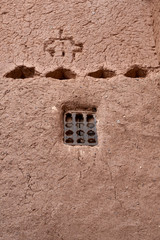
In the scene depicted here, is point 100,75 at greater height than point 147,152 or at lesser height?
greater

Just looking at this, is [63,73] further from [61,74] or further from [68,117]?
[68,117]

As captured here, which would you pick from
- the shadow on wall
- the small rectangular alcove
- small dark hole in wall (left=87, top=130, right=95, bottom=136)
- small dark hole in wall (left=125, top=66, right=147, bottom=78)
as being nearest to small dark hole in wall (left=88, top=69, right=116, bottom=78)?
the shadow on wall

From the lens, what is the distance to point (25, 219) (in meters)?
1.79

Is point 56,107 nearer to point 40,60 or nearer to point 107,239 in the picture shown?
point 40,60

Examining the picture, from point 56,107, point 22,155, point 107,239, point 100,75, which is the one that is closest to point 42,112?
point 56,107

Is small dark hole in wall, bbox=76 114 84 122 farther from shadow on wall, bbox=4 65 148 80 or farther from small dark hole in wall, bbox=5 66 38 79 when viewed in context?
small dark hole in wall, bbox=5 66 38 79

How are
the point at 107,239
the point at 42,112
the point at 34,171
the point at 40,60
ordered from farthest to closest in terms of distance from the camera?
the point at 40,60
the point at 42,112
the point at 34,171
the point at 107,239

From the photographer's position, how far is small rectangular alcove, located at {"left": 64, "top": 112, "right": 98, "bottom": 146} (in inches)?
81.5

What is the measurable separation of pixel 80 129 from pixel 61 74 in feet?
1.53

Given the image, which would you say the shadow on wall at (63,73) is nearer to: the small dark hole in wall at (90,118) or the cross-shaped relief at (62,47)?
the cross-shaped relief at (62,47)

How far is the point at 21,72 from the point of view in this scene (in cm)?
233

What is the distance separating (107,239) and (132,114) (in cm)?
79

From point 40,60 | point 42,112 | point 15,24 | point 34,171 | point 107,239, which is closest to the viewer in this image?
point 107,239

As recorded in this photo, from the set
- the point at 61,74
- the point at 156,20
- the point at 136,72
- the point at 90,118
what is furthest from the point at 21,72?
the point at 156,20
